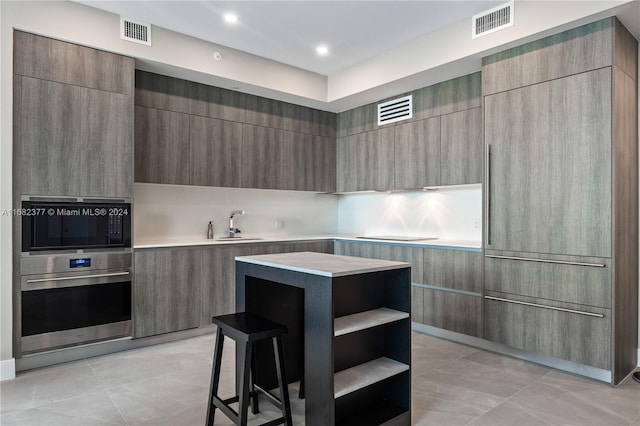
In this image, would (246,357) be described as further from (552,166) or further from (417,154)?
(417,154)

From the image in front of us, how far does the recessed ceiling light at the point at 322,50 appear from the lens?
407 cm

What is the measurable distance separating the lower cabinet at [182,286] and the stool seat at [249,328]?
1.67 m

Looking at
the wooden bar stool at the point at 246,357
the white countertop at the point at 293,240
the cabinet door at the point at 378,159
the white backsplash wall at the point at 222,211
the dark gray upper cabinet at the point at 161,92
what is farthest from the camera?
the cabinet door at the point at 378,159

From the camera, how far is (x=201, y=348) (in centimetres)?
361

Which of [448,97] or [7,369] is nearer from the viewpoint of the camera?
[7,369]

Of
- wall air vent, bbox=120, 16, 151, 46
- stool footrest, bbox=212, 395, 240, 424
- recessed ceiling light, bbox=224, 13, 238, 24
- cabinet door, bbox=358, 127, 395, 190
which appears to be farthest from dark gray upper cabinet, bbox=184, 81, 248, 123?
stool footrest, bbox=212, 395, 240, 424

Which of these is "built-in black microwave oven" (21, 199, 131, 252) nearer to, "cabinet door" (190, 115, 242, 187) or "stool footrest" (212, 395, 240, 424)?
"cabinet door" (190, 115, 242, 187)

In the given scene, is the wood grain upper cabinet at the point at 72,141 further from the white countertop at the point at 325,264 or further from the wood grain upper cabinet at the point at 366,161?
the wood grain upper cabinet at the point at 366,161

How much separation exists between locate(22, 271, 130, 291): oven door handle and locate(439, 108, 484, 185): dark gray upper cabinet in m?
3.31

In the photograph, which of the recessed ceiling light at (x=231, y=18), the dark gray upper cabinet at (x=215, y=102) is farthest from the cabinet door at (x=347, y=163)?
the recessed ceiling light at (x=231, y=18)

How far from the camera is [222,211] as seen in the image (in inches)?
187

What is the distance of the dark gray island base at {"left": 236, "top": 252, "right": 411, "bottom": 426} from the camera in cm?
199

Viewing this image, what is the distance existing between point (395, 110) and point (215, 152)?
2.18 m

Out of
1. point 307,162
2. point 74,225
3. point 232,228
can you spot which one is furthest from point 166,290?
point 307,162
